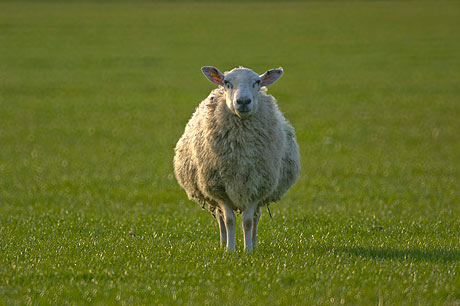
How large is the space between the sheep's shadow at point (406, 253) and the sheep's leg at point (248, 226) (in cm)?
100

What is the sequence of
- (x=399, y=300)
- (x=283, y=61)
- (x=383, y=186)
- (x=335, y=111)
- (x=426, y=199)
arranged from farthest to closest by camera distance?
1. (x=283, y=61)
2. (x=335, y=111)
3. (x=383, y=186)
4. (x=426, y=199)
5. (x=399, y=300)

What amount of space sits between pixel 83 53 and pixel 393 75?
16.7 metres

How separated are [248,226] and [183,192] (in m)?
5.94

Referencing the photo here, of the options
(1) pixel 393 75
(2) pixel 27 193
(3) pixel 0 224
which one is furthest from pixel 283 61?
(3) pixel 0 224

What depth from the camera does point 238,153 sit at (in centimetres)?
771

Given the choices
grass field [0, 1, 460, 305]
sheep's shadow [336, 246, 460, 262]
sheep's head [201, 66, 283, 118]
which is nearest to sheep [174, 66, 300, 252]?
sheep's head [201, 66, 283, 118]

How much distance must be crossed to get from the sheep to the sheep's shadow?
43.6 inches

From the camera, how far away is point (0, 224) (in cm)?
957

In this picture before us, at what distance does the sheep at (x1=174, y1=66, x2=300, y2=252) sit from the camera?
7637mm

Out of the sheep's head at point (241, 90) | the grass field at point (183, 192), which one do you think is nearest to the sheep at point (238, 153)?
the sheep's head at point (241, 90)

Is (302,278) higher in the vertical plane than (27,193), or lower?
higher

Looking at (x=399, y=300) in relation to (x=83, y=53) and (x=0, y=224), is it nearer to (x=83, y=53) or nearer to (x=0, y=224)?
(x=0, y=224)

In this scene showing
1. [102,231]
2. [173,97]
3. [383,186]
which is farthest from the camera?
[173,97]

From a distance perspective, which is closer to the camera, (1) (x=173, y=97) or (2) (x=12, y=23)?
(1) (x=173, y=97)
